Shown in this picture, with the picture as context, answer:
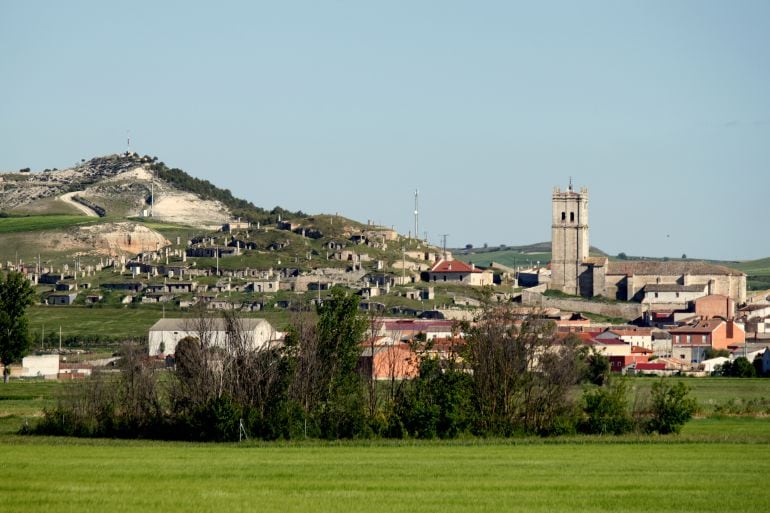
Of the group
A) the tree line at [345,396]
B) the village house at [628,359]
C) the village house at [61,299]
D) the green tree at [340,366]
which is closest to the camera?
the tree line at [345,396]

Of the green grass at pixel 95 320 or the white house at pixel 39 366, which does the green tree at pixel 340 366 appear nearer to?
the white house at pixel 39 366

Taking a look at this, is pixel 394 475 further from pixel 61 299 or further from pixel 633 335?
pixel 61 299

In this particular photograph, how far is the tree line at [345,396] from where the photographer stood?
4731 centimetres

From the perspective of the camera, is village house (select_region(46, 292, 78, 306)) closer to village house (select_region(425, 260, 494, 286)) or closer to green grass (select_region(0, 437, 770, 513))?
village house (select_region(425, 260, 494, 286))

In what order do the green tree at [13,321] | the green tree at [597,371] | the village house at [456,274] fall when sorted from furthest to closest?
1. the village house at [456,274]
2. the green tree at [597,371]
3. the green tree at [13,321]

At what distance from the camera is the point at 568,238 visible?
5738 inches

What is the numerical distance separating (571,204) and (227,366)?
98648 mm

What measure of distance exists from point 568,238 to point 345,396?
97.9 m

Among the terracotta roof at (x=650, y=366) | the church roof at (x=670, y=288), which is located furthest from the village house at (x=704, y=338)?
the church roof at (x=670, y=288)

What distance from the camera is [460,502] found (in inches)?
1130

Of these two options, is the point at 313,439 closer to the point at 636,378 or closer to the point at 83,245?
the point at 636,378

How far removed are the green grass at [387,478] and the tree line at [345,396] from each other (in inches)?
192

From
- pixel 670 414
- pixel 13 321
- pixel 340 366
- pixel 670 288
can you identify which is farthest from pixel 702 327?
pixel 670 414

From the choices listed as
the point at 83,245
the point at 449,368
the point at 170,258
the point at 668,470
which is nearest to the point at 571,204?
the point at 170,258
